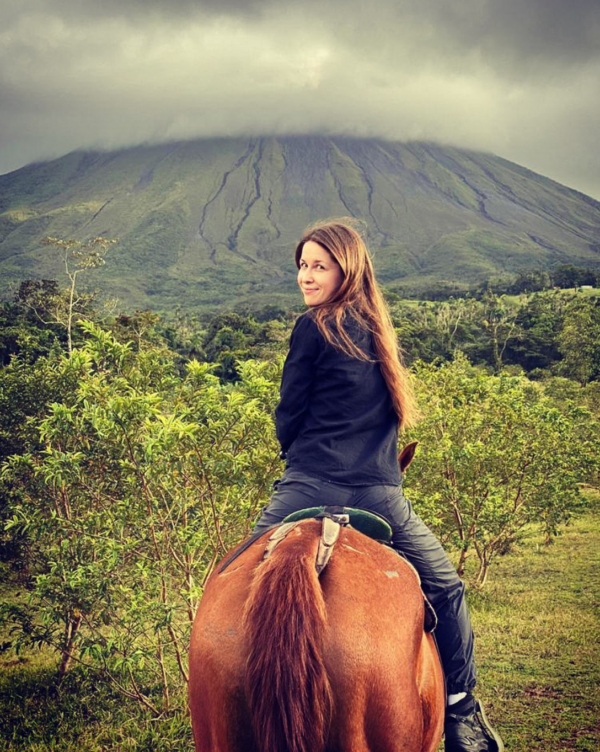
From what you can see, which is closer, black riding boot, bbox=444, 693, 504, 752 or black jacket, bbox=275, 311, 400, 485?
black jacket, bbox=275, 311, 400, 485

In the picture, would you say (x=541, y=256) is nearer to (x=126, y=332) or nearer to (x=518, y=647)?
(x=126, y=332)

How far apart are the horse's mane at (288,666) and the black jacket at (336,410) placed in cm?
76

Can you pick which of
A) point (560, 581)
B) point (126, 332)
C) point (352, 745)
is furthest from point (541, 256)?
point (352, 745)

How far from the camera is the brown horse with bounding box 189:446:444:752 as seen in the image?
182cm

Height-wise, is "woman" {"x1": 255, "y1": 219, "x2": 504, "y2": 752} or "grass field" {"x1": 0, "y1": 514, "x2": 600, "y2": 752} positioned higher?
"woman" {"x1": 255, "y1": 219, "x2": 504, "y2": 752}

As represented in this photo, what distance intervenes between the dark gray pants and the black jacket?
0.18 feet

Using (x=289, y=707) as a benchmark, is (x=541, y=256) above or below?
above

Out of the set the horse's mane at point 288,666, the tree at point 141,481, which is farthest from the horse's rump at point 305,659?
the tree at point 141,481

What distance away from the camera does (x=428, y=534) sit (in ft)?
9.14

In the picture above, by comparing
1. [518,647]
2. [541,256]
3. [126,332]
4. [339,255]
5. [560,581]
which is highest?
[541,256]

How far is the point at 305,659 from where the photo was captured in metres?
1.83

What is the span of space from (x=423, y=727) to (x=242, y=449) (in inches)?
121

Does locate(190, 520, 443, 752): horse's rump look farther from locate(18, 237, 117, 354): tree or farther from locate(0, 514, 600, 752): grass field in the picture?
locate(18, 237, 117, 354): tree

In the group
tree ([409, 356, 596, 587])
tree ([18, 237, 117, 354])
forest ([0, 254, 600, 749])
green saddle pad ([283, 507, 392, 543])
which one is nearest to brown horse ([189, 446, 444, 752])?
green saddle pad ([283, 507, 392, 543])
